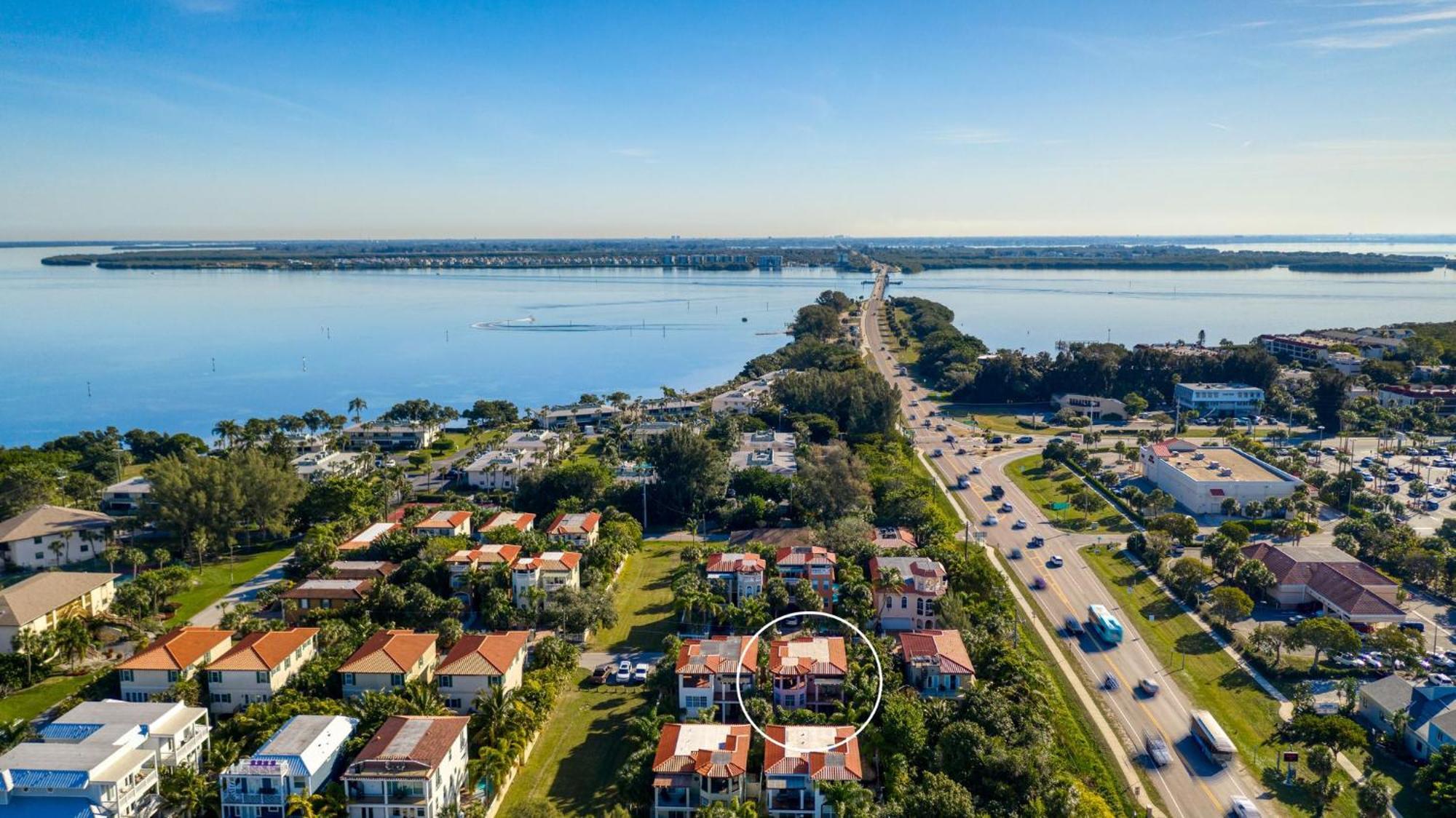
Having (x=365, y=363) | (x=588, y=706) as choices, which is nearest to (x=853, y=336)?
(x=365, y=363)

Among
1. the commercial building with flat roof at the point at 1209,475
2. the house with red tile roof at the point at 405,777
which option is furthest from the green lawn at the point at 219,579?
the commercial building with flat roof at the point at 1209,475

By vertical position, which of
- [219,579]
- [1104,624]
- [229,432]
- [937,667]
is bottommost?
[219,579]

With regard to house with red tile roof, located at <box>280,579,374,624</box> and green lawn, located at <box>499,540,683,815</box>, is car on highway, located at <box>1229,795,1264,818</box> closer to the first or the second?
green lawn, located at <box>499,540,683,815</box>

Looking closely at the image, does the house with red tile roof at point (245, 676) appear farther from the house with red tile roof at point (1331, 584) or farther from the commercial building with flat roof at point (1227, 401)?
the commercial building with flat roof at point (1227, 401)

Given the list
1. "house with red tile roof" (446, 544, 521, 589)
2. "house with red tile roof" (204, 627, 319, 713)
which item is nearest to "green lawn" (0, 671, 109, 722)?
"house with red tile roof" (204, 627, 319, 713)

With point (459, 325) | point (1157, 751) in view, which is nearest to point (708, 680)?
point (1157, 751)

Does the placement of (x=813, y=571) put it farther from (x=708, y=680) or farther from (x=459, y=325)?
(x=459, y=325)
